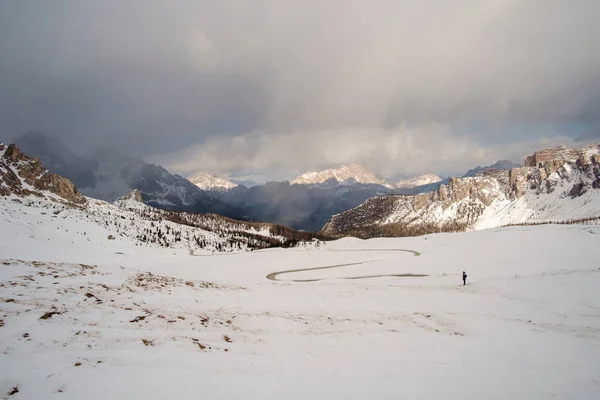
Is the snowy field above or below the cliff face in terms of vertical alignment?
below

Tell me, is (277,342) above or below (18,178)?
below

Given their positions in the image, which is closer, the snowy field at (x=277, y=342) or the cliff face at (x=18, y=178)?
the snowy field at (x=277, y=342)

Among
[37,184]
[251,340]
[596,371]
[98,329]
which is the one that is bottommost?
[596,371]

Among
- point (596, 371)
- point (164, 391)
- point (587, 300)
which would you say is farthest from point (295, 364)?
point (587, 300)

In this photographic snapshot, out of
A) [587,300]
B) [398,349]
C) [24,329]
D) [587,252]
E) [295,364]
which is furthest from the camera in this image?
[587,252]

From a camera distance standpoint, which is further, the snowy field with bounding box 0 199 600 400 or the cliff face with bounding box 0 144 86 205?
the cliff face with bounding box 0 144 86 205

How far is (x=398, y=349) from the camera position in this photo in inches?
527

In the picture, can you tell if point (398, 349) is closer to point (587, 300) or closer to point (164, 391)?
point (164, 391)

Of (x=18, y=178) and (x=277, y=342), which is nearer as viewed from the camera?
(x=277, y=342)

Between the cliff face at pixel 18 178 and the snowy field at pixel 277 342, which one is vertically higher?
the cliff face at pixel 18 178

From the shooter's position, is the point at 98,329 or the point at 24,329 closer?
the point at 24,329

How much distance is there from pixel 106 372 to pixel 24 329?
4.33 m

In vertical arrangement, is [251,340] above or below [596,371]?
above

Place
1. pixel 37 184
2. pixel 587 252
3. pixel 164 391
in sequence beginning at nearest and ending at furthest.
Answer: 1. pixel 164 391
2. pixel 587 252
3. pixel 37 184
